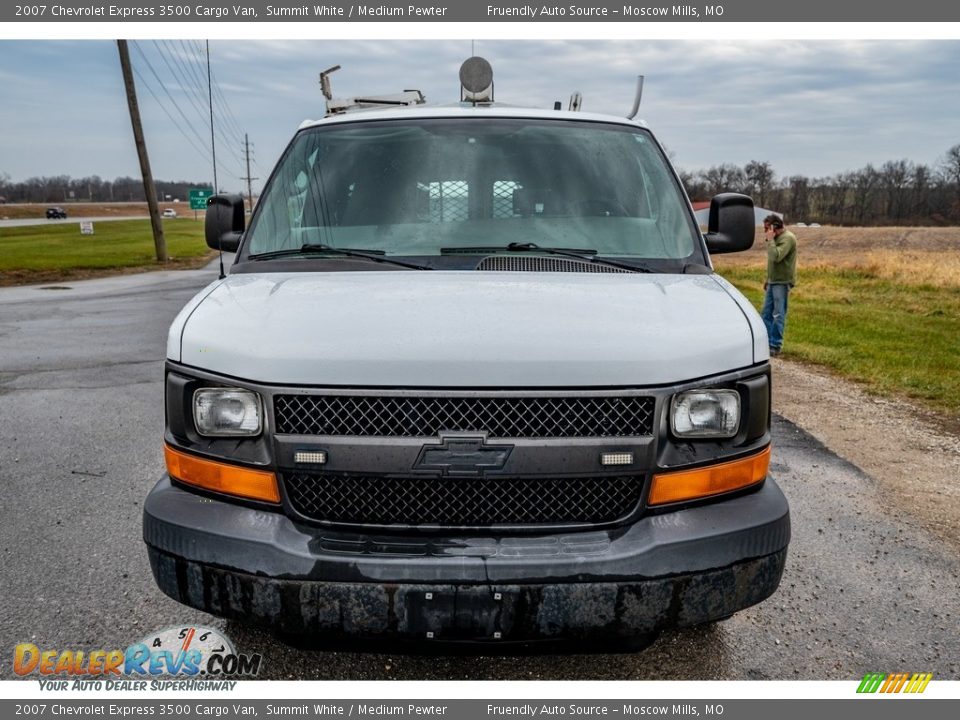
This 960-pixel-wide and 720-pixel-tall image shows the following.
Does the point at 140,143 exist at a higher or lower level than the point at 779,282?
higher

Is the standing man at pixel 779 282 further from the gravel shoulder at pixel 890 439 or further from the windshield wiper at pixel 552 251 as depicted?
the windshield wiper at pixel 552 251

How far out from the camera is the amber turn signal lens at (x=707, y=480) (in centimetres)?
244

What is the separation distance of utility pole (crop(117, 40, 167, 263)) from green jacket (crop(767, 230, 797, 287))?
941 inches

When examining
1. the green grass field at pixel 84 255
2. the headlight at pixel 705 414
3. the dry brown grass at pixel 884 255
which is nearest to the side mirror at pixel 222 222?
the headlight at pixel 705 414

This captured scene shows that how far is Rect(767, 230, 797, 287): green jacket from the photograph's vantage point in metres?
11.3

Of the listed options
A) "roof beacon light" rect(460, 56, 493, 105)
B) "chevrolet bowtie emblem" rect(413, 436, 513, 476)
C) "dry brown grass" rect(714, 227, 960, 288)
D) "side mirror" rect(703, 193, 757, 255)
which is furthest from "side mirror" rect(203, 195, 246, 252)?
"dry brown grass" rect(714, 227, 960, 288)

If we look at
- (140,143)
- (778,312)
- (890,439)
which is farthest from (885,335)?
(140,143)

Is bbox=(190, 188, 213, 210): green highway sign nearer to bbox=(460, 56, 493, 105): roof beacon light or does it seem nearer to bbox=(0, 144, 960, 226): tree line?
bbox=(460, 56, 493, 105): roof beacon light

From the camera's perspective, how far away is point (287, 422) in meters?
2.39

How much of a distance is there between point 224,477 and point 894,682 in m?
2.59

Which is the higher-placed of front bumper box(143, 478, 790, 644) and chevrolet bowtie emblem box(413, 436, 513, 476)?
chevrolet bowtie emblem box(413, 436, 513, 476)

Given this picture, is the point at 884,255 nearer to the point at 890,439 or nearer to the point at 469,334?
the point at 890,439

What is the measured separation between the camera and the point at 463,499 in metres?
2.40

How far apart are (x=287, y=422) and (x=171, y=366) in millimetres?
496
